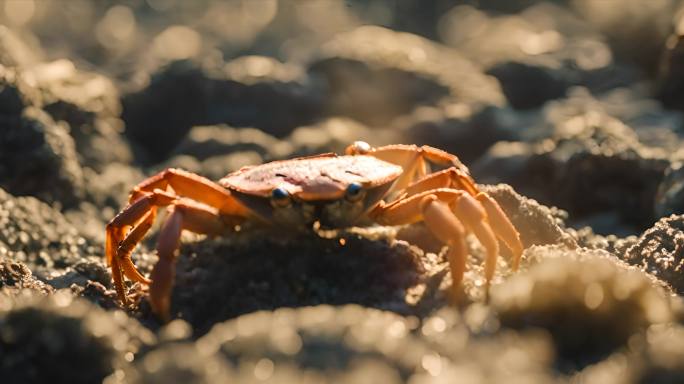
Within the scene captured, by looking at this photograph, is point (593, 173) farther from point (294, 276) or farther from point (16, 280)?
point (16, 280)

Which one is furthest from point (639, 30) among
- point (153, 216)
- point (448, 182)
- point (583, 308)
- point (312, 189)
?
point (583, 308)

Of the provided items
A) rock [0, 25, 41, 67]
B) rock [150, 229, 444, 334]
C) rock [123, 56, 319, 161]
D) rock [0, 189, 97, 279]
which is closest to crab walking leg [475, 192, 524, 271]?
rock [150, 229, 444, 334]

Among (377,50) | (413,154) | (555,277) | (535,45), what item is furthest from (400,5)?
(555,277)

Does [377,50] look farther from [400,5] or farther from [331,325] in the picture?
[400,5]

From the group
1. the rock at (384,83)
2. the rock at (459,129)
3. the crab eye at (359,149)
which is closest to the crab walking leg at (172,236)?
the crab eye at (359,149)

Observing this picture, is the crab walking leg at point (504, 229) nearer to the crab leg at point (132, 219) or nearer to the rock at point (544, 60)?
the crab leg at point (132, 219)

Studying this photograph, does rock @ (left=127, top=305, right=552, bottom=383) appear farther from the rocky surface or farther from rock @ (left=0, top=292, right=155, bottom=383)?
rock @ (left=0, top=292, right=155, bottom=383)
